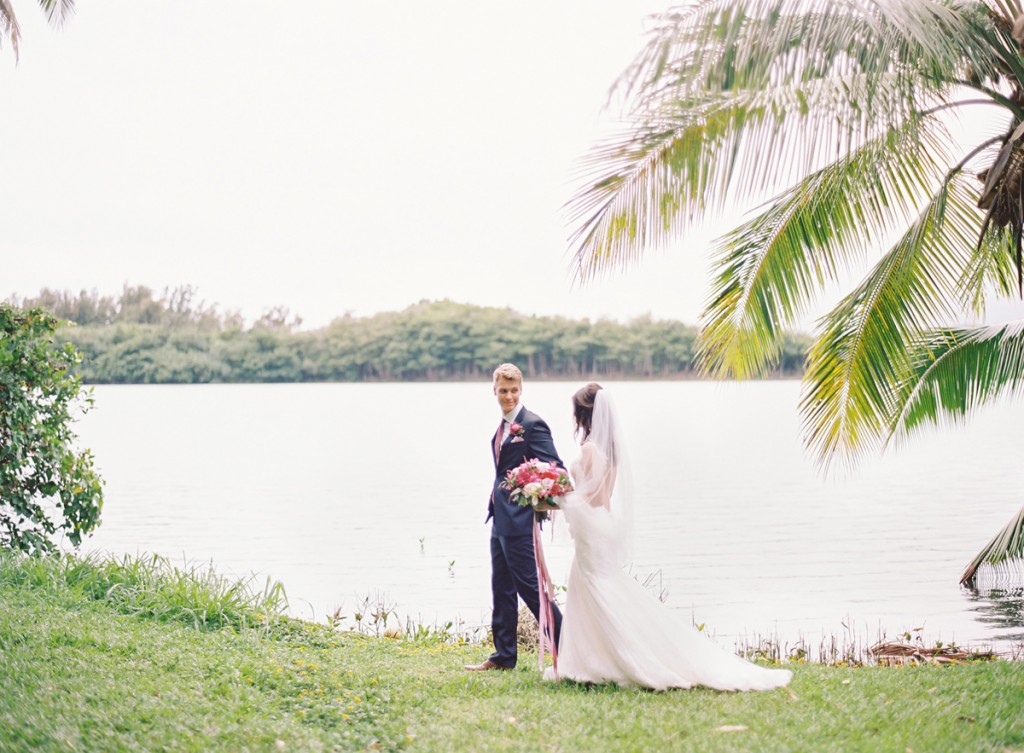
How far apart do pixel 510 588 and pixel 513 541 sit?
387 mm

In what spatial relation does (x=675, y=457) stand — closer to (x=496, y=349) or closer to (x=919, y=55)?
(x=919, y=55)

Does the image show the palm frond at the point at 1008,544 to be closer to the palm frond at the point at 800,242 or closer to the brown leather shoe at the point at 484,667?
the palm frond at the point at 800,242

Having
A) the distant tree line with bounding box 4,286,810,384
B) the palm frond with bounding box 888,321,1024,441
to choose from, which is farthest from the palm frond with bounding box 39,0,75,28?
the distant tree line with bounding box 4,286,810,384

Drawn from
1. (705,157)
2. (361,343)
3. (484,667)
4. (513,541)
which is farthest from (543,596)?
(361,343)

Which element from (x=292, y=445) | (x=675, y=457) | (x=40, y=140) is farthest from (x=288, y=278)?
(x=675, y=457)

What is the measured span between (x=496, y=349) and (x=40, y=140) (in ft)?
146

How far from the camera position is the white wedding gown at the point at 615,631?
680cm

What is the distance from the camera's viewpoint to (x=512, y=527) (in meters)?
7.59

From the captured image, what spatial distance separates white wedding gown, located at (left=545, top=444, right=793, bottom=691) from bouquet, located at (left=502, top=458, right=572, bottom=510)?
12 centimetres

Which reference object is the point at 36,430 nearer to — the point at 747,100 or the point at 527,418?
the point at 527,418

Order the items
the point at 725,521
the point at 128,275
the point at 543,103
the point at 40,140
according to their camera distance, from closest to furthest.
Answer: the point at 725,521, the point at 40,140, the point at 128,275, the point at 543,103

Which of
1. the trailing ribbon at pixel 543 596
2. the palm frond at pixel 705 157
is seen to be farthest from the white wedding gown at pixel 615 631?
the palm frond at pixel 705 157

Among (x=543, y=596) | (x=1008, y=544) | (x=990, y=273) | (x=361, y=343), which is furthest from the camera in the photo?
(x=361, y=343)

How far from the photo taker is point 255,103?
102 metres
